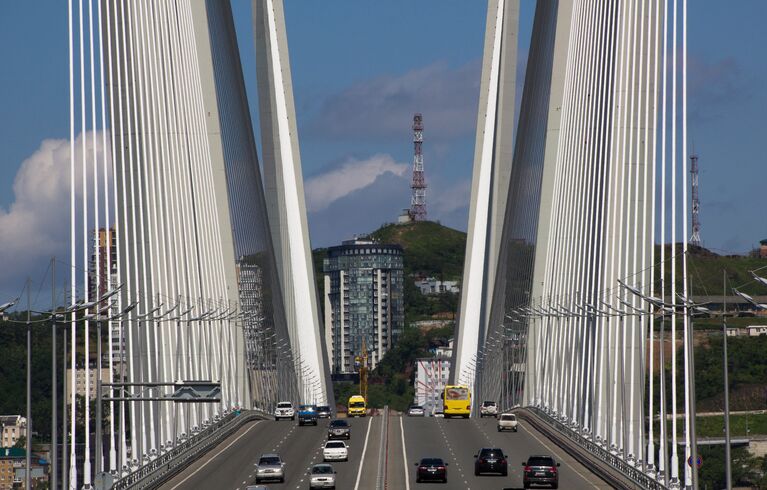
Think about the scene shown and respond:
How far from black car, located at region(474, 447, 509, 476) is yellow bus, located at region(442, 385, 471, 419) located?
42.2m

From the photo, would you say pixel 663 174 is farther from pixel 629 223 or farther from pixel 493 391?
pixel 493 391

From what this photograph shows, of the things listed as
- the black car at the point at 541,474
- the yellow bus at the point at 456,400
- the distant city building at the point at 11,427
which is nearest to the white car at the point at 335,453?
the black car at the point at 541,474

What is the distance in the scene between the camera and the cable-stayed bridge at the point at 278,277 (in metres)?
52.3

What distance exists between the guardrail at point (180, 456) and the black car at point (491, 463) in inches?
413

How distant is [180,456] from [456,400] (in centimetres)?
4214

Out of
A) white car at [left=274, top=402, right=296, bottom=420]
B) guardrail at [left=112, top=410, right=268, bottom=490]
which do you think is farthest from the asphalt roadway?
white car at [left=274, top=402, right=296, bottom=420]

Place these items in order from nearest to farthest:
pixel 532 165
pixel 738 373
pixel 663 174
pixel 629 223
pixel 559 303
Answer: pixel 663 174 < pixel 629 223 < pixel 559 303 < pixel 532 165 < pixel 738 373

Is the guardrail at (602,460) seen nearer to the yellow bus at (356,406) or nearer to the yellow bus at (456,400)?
the yellow bus at (456,400)

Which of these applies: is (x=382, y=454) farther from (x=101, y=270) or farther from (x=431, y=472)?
(x=101, y=270)

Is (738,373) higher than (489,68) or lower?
lower

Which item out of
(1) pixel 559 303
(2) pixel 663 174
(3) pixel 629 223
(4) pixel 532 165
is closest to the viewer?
(2) pixel 663 174

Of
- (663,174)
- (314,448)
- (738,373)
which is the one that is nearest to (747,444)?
(738,373)

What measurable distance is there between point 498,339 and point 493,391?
38.1 ft

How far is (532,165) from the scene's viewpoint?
92875mm
